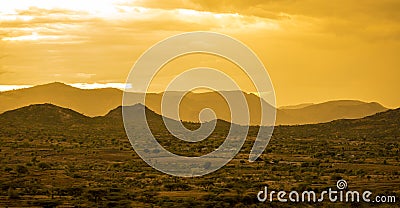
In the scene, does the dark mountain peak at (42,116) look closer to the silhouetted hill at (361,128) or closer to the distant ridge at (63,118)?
the distant ridge at (63,118)

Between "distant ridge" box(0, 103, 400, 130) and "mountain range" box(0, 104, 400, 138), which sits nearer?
"mountain range" box(0, 104, 400, 138)

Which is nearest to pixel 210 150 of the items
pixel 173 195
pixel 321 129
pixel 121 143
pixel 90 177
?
pixel 121 143

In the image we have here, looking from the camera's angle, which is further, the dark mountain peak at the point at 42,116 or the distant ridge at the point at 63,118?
the dark mountain peak at the point at 42,116

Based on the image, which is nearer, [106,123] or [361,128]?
[361,128]

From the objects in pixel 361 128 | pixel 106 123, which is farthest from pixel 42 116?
pixel 361 128

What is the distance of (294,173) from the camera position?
2238 inches

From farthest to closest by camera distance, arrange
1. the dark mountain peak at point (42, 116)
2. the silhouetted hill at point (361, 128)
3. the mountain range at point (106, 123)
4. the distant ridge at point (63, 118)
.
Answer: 1. the dark mountain peak at point (42, 116)
2. the distant ridge at point (63, 118)
3. the mountain range at point (106, 123)
4. the silhouetted hill at point (361, 128)

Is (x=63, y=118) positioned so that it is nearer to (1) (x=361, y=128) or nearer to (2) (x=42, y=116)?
(2) (x=42, y=116)

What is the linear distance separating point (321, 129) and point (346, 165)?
71.5 metres

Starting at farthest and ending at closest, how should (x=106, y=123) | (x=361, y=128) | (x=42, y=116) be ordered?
1. (x=106, y=123)
2. (x=42, y=116)
3. (x=361, y=128)

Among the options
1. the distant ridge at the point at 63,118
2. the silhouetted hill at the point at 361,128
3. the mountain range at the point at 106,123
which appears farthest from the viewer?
the distant ridge at the point at 63,118

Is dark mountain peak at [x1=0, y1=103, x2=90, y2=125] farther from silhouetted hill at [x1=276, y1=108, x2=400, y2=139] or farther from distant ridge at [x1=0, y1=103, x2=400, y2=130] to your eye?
silhouetted hill at [x1=276, y1=108, x2=400, y2=139]

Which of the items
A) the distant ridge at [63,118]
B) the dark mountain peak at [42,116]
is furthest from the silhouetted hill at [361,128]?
the dark mountain peak at [42,116]

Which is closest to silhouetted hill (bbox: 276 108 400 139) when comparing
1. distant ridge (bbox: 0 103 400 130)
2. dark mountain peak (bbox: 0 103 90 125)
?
distant ridge (bbox: 0 103 400 130)
